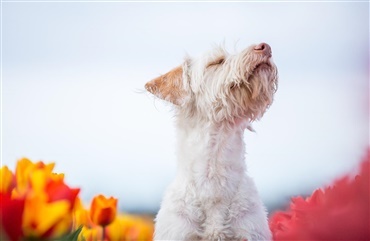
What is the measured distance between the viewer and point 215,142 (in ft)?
2.57

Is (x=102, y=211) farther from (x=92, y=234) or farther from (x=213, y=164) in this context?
(x=213, y=164)

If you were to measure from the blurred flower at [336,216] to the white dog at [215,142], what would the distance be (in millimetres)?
114

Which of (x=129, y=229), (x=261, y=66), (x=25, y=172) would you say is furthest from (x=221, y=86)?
(x=25, y=172)

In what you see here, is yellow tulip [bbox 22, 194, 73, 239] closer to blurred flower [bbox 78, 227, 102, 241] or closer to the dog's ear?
blurred flower [bbox 78, 227, 102, 241]

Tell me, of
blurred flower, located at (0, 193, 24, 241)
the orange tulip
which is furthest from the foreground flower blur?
the orange tulip

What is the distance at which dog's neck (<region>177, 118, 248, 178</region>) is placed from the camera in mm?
749

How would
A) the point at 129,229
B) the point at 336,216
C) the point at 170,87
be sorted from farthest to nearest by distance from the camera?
the point at 170,87, the point at 129,229, the point at 336,216

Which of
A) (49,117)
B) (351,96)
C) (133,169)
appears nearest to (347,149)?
(351,96)

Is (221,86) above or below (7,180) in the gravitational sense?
above

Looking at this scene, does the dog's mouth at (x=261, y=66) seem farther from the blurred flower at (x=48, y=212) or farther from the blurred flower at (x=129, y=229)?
the blurred flower at (x=48, y=212)

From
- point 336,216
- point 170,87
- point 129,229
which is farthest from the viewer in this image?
point 170,87

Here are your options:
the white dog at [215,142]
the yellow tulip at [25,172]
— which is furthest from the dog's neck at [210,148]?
the yellow tulip at [25,172]

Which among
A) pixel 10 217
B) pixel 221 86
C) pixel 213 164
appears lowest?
pixel 10 217

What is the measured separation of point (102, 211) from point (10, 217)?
273 millimetres
